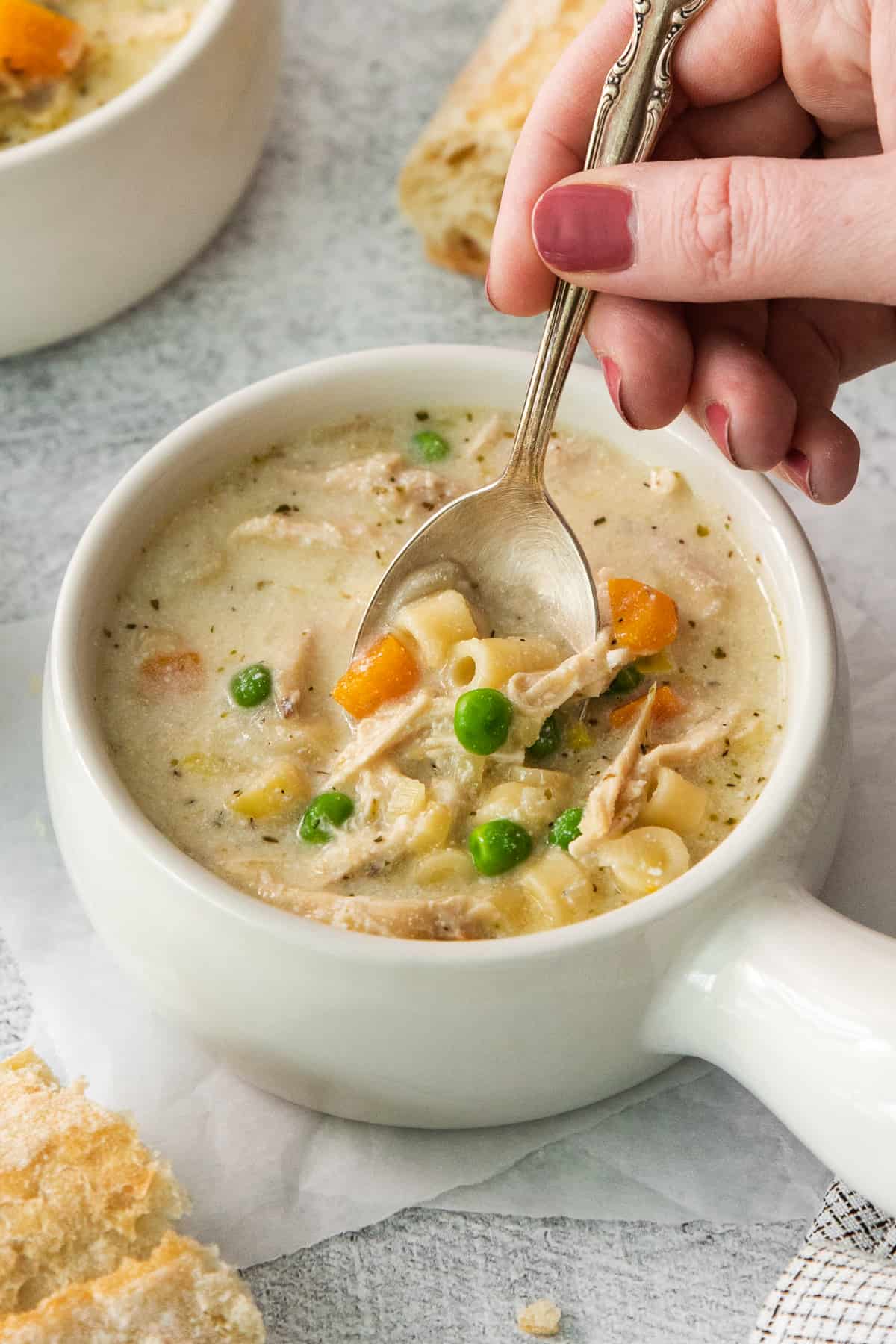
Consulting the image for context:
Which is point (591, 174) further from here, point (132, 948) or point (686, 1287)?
point (686, 1287)

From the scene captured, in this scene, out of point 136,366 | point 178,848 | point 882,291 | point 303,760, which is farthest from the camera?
point 136,366

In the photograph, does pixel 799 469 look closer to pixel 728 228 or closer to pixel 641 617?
pixel 641 617

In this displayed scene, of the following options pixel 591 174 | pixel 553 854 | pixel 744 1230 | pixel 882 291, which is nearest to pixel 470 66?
pixel 591 174

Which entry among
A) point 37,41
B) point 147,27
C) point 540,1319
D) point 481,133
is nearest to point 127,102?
point 37,41

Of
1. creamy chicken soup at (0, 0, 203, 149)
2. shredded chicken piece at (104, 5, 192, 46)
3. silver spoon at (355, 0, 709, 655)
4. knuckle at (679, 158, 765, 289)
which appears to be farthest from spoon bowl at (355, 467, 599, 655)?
shredded chicken piece at (104, 5, 192, 46)

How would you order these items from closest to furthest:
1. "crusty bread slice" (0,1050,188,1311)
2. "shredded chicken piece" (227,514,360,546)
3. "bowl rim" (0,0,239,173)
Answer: "crusty bread slice" (0,1050,188,1311), "shredded chicken piece" (227,514,360,546), "bowl rim" (0,0,239,173)

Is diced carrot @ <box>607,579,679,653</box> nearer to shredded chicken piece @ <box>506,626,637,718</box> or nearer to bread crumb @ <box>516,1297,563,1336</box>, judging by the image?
shredded chicken piece @ <box>506,626,637,718</box>
